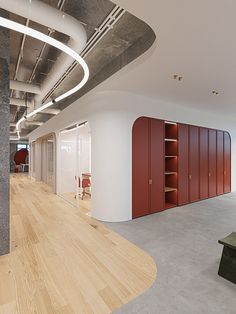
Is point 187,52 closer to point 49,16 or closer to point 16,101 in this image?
point 49,16

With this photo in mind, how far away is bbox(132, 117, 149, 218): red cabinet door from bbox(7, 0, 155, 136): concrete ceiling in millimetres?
1463

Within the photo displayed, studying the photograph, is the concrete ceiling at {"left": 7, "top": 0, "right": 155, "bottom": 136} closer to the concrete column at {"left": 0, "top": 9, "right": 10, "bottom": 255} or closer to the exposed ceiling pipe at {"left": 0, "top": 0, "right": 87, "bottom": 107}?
the exposed ceiling pipe at {"left": 0, "top": 0, "right": 87, "bottom": 107}

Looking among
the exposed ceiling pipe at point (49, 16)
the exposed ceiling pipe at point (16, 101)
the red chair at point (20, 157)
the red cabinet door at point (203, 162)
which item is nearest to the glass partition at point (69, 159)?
the exposed ceiling pipe at point (16, 101)

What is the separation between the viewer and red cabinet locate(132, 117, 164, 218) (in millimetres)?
4484

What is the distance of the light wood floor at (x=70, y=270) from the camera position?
1850 mm

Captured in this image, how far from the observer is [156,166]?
488 cm

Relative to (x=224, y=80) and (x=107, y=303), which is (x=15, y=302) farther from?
(x=224, y=80)

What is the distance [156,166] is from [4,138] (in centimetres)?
344

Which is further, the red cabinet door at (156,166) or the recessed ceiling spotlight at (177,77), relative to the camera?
the red cabinet door at (156,166)

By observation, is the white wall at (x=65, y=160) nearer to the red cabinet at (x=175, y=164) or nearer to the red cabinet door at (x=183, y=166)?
the red cabinet at (x=175, y=164)

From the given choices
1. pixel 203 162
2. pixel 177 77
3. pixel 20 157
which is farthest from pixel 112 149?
pixel 20 157

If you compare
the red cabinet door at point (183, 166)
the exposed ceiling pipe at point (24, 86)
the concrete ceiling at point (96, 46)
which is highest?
the concrete ceiling at point (96, 46)

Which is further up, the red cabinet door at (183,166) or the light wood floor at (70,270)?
the red cabinet door at (183,166)

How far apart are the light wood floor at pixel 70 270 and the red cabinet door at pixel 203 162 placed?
13.0 ft
